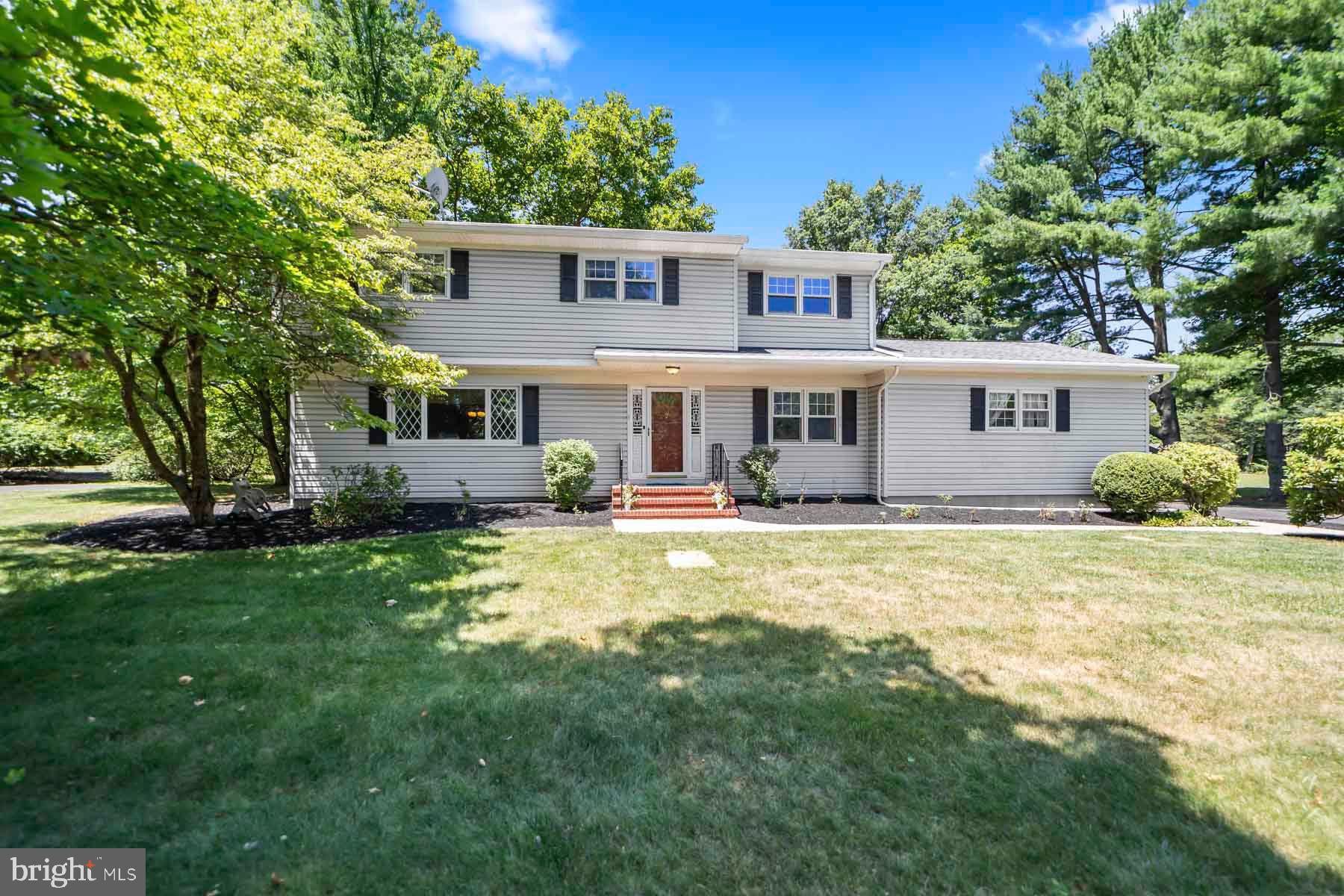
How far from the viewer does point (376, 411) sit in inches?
442

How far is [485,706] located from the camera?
3.14 m

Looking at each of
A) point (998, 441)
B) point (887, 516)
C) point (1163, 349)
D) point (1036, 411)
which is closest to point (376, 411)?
point (887, 516)

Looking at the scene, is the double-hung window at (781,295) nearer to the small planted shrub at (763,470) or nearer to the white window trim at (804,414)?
the white window trim at (804,414)

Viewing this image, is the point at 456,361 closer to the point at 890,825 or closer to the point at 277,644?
the point at 277,644

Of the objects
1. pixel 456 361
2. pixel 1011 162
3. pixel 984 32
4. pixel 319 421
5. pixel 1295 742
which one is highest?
pixel 1011 162

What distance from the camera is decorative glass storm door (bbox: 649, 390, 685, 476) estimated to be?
40.1 feet

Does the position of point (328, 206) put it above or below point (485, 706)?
above

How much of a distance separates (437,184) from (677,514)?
904cm

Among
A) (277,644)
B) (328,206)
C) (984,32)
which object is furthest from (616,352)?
(984,32)

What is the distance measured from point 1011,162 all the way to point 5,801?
27.9 m

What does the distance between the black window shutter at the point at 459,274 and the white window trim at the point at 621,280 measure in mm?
2355

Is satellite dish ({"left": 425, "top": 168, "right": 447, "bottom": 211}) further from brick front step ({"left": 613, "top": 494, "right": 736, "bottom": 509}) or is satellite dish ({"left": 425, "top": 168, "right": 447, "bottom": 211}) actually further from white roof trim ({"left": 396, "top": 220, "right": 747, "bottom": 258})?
brick front step ({"left": 613, "top": 494, "right": 736, "bottom": 509})

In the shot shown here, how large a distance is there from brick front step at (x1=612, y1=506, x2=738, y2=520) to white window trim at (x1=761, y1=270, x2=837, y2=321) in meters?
5.13

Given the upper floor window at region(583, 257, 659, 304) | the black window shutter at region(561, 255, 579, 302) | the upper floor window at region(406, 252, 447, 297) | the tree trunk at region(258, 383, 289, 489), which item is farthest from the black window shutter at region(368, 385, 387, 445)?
the upper floor window at region(583, 257, 659, 304)
